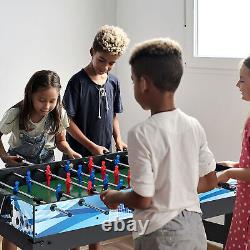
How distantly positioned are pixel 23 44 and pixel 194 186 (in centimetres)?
243

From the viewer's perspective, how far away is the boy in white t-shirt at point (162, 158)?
5.23ft

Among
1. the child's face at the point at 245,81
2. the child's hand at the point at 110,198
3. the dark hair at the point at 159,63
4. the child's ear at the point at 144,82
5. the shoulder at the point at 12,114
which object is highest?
the dark hair at the point at 159,63

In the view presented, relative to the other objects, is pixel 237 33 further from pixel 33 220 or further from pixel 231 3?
pixel 33 220

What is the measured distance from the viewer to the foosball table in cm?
194

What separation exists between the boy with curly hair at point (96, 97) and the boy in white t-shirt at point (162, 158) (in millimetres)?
1309

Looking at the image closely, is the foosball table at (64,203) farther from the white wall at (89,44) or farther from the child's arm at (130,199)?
the white wall at (89,44)

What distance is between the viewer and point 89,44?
416 centimetres

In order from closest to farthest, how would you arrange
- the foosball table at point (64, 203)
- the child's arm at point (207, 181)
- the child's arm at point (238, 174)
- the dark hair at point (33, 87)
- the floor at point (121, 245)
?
the child's arm at point (207, 181) → the foosball table at point (64, 203) → the child's arm at point (238, 174) → the dark hair at point (33, 87) → the floor at point (121, 245)

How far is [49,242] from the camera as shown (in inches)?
74.7

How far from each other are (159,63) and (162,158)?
0.28m

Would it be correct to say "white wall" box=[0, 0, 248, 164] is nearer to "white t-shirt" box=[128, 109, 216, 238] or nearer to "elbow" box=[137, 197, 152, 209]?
"white t-shirt" box=[128, 109, 216, 238]

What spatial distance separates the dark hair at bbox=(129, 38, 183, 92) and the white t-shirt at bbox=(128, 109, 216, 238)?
10 cm

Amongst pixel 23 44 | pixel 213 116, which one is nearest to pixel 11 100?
pixel 23 44

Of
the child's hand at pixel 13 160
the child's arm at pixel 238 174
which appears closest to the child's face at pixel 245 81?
the child's arm at pixel 238 174
